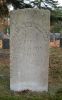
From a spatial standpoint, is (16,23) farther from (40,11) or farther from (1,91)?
(1,91)

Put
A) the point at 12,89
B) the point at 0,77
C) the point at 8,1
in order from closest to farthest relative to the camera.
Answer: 1. the point at 12,89
2. the point at 0,77
3. the point at 8,1

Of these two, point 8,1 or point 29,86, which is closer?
point 29,86

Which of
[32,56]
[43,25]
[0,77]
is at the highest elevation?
[43,25]

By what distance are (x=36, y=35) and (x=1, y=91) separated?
1436mm

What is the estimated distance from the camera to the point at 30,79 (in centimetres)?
794

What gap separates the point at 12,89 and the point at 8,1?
6727 mm

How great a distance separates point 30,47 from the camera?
7.89 m

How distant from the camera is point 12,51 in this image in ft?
26.0

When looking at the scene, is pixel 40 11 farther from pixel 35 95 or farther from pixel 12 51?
pixel 35 95

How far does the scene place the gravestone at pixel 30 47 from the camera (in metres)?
7.84

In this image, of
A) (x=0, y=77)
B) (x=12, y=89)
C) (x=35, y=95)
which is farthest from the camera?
(x=0, y=77)

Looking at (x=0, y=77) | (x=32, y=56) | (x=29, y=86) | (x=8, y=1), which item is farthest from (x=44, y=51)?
(x=8, y=1)

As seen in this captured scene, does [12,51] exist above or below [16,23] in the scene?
below

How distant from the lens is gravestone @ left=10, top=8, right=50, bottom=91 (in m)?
A: 7.84
